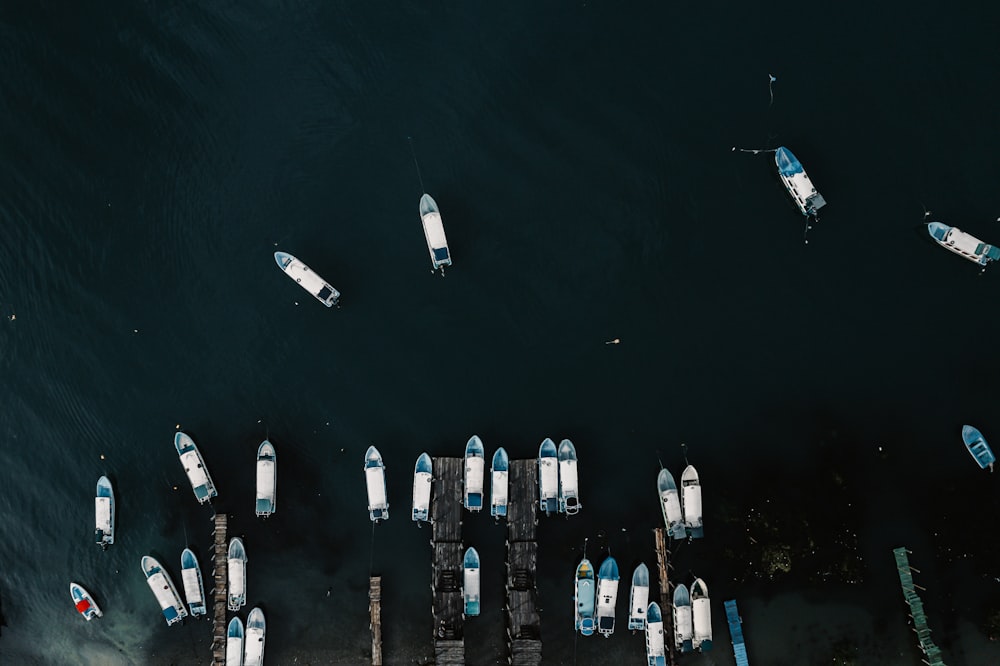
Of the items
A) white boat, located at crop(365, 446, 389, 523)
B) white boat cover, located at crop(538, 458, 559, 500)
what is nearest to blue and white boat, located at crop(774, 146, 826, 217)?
white boat cover, located at crop(538, 458, 559, 500)

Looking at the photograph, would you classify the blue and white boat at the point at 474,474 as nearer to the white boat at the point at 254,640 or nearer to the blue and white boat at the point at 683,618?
the blue and white boat at the point at 683,618

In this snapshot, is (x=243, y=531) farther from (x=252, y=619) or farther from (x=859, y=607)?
(x=859, y=607)

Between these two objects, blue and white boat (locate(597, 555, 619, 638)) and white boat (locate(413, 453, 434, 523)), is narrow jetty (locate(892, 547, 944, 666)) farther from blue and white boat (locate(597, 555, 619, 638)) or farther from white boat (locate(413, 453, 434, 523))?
white boat (locate(413, 453, 434, 523))

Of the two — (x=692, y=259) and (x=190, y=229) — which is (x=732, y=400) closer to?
(x=692, y=259)

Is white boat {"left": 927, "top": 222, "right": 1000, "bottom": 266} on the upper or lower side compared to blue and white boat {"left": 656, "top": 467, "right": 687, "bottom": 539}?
upper

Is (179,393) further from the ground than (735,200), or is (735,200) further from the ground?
(735,200)

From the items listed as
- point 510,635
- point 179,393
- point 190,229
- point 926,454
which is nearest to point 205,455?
point 179,393

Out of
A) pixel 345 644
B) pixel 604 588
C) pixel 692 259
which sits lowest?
pixel 345 644
